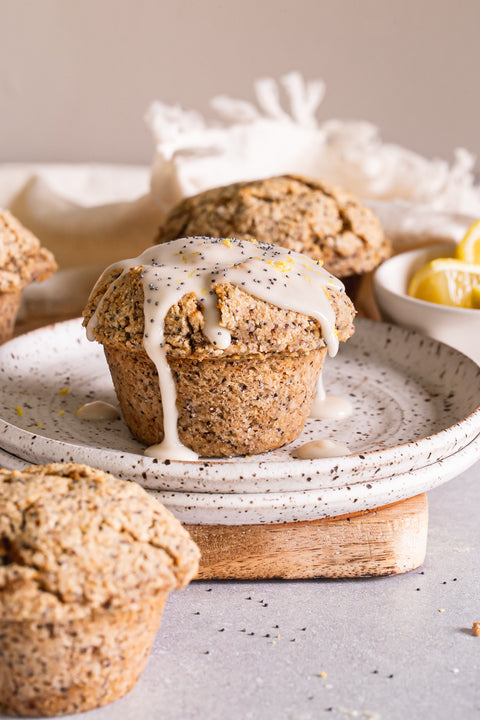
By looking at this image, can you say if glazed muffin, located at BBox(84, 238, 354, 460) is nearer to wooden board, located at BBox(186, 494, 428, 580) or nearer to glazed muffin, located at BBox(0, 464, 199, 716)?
wooden board, located at BBox(186, 494, 428, 580)

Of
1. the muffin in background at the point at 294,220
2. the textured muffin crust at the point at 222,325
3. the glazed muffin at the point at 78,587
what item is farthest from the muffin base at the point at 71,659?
the muffin in background at the point at 294,220

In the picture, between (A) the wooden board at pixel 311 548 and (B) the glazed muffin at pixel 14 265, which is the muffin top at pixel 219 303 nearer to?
(A) the wooden board at pixel 311 548

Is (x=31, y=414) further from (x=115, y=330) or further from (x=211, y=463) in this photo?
(x=211, y=463)

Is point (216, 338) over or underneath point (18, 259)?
over

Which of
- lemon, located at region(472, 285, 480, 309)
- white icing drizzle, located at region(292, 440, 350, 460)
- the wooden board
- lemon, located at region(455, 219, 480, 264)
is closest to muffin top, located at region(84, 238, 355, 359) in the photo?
white icing drizzle, located at region(292, 440, 350, 460)

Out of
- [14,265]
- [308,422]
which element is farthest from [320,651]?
[14,265]

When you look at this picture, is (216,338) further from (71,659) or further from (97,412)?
(71,659)
